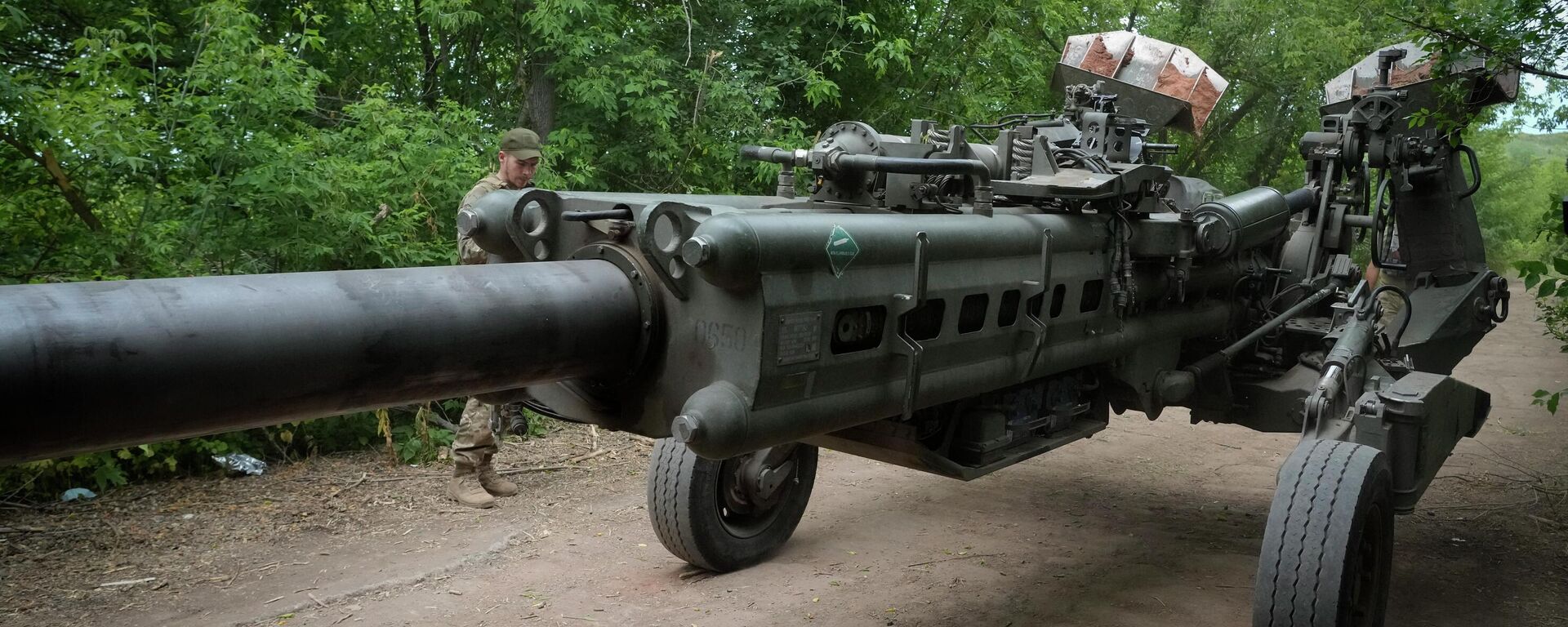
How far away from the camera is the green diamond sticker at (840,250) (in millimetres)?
3357

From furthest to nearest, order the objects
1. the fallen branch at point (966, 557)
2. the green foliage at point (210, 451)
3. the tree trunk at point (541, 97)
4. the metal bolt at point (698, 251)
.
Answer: the tree trunk at point (541, 97) < the green foliage at point (210, 451) < the fallen branch at point (966, 557) < the metal bolt at point (698, 251)

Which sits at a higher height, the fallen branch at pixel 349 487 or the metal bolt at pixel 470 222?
the metal bolt at pixel 470 222

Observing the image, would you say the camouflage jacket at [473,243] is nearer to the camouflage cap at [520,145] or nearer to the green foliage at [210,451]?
the camouflage cap at [520,145]

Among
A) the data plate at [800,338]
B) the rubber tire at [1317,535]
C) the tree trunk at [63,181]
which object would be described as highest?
the tree trunk at [63,181]

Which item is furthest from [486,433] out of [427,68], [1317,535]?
[427,68]

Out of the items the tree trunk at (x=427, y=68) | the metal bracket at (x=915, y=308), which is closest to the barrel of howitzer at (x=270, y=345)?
the metal bracket at (x=915, y=308)

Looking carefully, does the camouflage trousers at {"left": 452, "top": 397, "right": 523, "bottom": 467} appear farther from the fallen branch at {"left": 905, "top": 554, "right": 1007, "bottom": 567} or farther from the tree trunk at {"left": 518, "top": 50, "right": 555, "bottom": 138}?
the tree trunk at {"left": 518, "top": 50, "right": 555, "bottom": 138}

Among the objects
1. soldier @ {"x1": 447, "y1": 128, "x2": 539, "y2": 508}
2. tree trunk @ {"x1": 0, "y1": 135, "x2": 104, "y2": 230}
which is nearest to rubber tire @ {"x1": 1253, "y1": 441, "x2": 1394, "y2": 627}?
soldier @ {"x1": 447, "y1": 128, "x2": 539, "y2": 508}

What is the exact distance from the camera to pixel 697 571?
5707 millimetres

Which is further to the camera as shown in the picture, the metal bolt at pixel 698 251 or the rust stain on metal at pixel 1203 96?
the rust stain on metal at pixel 1203 96

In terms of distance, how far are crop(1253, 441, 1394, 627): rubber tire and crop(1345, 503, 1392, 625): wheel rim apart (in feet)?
0.25

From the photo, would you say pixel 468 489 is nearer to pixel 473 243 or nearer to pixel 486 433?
pixel 486 433

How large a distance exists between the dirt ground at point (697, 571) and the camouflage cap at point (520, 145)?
1948mm

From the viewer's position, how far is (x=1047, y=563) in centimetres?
602
